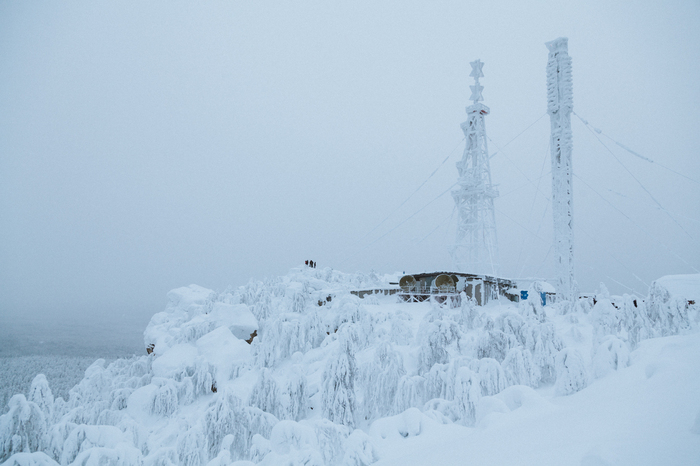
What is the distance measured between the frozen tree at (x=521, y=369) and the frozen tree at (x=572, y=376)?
2.29 m

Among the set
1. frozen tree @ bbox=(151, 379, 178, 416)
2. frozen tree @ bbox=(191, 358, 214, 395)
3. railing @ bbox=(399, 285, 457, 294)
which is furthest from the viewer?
railing @ bbox=(399, 285, 457, 294)

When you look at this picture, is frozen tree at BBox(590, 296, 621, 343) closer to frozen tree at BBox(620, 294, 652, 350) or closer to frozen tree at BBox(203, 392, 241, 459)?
frozen tree at BBox(620, 294, 652, 350)

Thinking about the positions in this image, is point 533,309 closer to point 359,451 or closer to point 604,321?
point 604,321

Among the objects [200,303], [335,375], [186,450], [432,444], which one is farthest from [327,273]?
[432,444]

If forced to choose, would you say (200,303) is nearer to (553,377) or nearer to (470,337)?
(470,337)

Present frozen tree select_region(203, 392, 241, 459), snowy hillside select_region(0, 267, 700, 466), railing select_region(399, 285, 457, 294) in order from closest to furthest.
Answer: snowy hillside select_region(0, 267, 700, 466), frozen tree select_region(203, 392, 241, 459), railing select_region(399, 285, 457, 294)


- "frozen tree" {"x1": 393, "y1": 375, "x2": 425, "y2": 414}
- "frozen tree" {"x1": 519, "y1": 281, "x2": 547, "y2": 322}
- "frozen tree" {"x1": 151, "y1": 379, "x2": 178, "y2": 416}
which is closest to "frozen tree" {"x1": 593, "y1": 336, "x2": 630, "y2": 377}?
"frozen tree" {"x1": 393, "y1": 375, "x2": 425, "y2": 414}

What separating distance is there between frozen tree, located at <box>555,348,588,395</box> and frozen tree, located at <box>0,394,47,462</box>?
Result: 1330 cm

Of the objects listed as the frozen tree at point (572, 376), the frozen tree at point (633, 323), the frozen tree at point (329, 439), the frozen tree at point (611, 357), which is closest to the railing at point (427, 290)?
the frozen tree at point (633, 323)

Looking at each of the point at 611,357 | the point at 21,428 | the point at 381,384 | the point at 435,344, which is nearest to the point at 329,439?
the point at 381,384

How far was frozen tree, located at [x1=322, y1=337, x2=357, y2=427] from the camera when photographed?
38.5 ft

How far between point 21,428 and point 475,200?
94.2ft

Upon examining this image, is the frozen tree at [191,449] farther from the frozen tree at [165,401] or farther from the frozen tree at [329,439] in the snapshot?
the frozen tree at [165,401]

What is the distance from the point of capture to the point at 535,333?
13.7 meters
